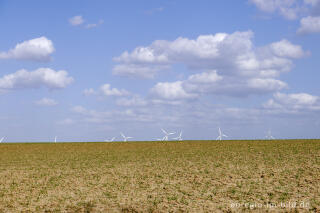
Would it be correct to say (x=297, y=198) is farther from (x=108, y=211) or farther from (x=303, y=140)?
(x=303, y=140)

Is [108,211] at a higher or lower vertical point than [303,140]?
lower

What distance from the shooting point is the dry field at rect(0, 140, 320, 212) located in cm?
2098

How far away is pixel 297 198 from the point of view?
21.9 m

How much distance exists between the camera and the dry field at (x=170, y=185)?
20984 millimetres

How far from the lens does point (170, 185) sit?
25516mm

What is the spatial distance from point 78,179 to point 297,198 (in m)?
15.3

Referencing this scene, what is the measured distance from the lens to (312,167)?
3011cm

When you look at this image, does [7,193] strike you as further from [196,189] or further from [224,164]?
[224,164]

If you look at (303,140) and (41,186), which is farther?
(303,140)

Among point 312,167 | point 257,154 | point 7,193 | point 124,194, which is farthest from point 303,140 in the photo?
point 7,193

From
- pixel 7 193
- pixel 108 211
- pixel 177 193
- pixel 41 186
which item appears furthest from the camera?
pixel 41 186

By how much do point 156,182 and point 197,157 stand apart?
1337 cm

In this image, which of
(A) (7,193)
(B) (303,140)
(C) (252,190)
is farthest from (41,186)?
(B) (303,140)

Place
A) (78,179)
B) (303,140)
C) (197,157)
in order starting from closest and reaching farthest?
(78,179)
(197,157)
(303,140)
